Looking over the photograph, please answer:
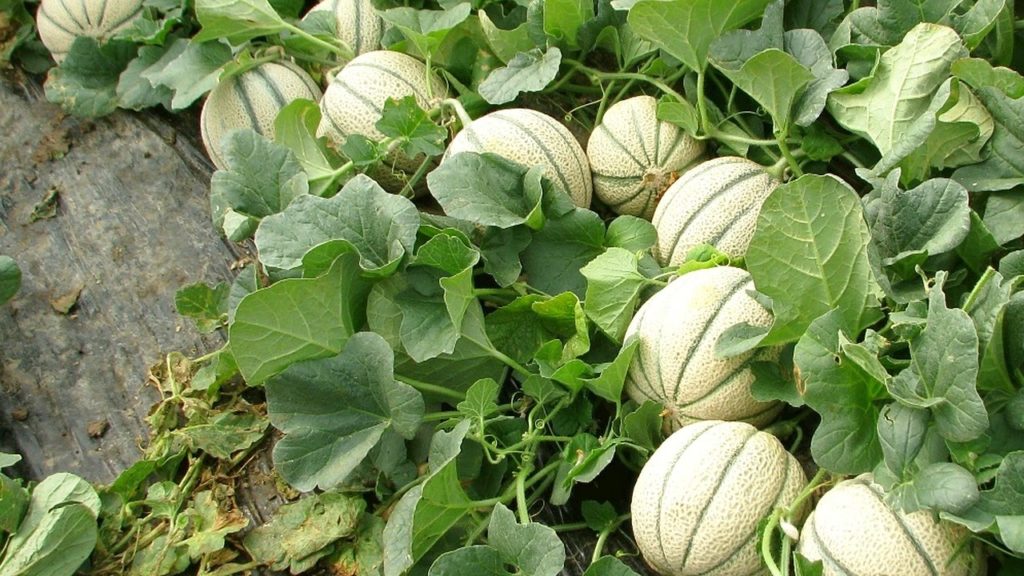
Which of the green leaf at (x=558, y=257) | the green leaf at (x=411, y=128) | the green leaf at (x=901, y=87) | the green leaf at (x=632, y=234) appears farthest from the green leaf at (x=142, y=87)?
the green leaf at (x=901, y=87)

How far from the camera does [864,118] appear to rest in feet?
5.68

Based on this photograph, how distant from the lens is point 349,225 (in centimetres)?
179

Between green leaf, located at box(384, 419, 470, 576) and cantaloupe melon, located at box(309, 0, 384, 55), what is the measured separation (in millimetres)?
1078

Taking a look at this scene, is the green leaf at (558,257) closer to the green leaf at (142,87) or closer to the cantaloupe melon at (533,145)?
the cantaloupe melon at (533,145)

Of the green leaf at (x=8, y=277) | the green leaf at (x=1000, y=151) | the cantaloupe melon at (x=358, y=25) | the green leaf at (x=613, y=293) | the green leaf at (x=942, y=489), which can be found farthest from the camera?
the cantaloupe melon at (x=358, y=25)

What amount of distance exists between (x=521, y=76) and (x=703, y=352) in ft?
2.51

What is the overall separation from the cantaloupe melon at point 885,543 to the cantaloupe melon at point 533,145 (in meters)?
0.83

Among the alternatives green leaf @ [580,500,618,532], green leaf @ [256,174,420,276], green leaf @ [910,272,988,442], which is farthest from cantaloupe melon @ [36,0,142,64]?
green leaf @ [910,272,988,442]

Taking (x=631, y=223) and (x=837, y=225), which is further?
(x=631, y=223)

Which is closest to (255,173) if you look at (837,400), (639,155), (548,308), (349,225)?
(349,225)

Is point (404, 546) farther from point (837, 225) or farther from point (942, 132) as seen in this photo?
point (942, 132)

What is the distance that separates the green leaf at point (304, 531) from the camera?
1.74 metres

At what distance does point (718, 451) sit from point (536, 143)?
2.42ft

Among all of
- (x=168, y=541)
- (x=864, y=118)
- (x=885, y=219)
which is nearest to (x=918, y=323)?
(x=885, y=219)
